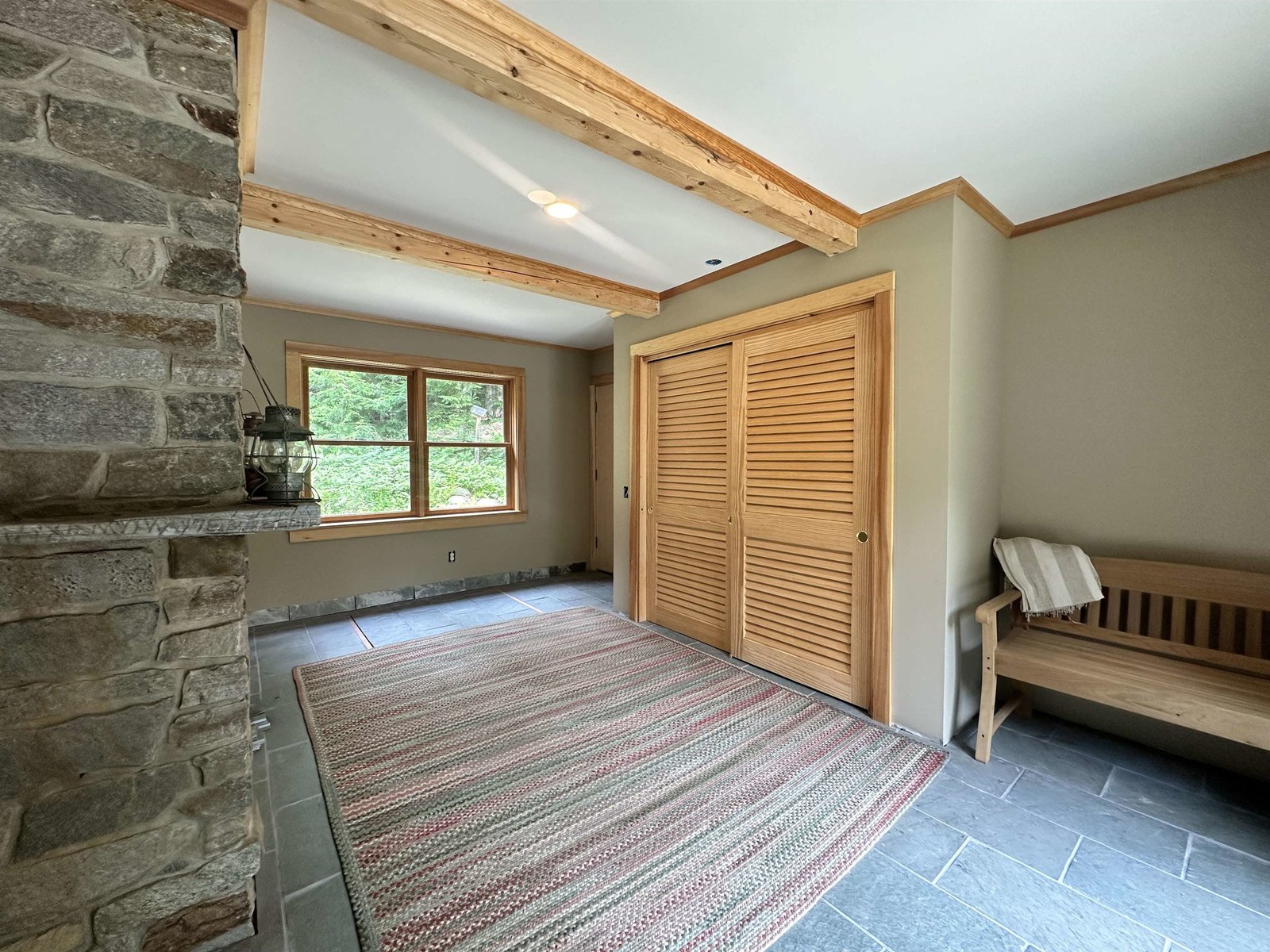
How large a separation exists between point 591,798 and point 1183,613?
2.55 meters

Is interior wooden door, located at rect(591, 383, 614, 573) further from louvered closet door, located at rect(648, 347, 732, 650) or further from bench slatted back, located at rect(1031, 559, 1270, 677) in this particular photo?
bench slatted back, located at rect(1031, 559, 1270, 677)

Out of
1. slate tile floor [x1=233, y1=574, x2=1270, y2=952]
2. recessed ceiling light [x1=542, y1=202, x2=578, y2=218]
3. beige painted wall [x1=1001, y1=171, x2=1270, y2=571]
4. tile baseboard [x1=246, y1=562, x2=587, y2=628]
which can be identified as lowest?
slate tile floor [x1=233, y1=574, x2=1270, y2=952]

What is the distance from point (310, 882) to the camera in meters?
1.55

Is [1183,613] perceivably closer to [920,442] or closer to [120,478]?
[920,442]

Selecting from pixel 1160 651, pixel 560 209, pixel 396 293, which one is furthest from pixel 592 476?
pixel 1160 651

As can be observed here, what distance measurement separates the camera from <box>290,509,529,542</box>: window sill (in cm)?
407

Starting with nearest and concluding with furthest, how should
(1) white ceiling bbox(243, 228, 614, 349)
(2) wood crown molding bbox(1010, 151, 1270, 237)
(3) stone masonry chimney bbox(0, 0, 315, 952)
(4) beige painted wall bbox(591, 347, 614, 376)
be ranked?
1. (3) stone masonry chimney bbox(0, 0, 315, 952)
2. (2) wood crown molding bbox(1010, 151, 1270, 237)
3. (1) white ceiling bbox(243, 228, 614, 349)
4. (4) beige painted wall bbox(591, 347, 614, 376)

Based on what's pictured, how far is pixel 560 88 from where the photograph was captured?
4.91ft

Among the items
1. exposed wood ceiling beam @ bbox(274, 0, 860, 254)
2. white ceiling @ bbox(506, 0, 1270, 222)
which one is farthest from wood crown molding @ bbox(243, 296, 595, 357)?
white ceiling @ bbox(506, 0, 1270, 222)

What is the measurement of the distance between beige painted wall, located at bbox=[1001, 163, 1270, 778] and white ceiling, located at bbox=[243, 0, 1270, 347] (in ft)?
0.79

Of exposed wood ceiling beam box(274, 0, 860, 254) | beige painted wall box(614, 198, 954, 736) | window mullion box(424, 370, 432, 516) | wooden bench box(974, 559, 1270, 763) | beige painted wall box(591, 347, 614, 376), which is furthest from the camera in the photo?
beige painted wall box(591, 347, 614, 376)

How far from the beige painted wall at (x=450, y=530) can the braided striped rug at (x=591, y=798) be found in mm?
1301

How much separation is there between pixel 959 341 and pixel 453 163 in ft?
7.47

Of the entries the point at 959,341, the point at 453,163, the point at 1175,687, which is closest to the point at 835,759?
the point at 1175,687
